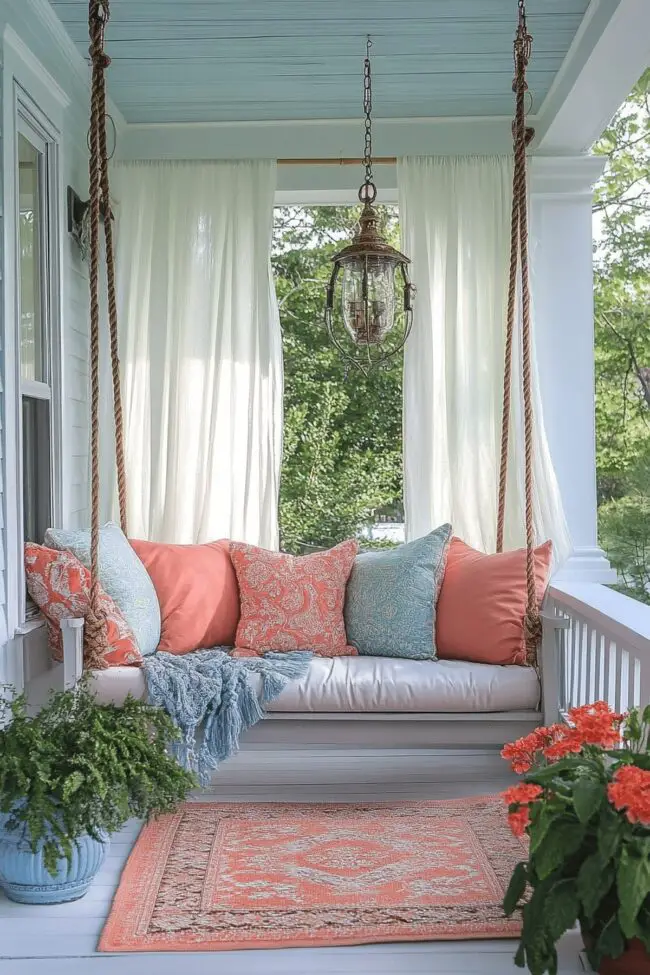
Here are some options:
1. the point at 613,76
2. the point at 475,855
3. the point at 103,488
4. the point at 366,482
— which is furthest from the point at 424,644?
the point at 366,482

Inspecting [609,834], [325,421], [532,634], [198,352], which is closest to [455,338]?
[198,352]

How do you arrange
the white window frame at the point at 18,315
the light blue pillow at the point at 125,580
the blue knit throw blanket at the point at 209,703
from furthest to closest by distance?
1. the light blue pillow at the point at 125,580
2. the white window frame at the point at 18,315
3. the blue knit throw blanket at the point at 209,703

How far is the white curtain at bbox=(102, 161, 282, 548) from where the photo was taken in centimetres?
446

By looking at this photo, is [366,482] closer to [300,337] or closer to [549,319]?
[300,337]

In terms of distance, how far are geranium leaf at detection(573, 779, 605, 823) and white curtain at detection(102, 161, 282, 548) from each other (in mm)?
2559

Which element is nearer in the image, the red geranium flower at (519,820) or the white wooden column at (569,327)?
the red geranium flower at (519,820)

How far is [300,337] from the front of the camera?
7828 millimetres

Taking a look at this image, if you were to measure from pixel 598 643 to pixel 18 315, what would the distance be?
2.15 meters

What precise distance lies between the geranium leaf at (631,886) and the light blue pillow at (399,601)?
5.35ft

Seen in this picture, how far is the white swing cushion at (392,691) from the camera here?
3176 mm

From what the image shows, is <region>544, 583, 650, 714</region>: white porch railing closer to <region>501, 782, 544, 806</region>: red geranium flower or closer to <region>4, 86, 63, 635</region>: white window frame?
<region>501, 782, 544, 806</region>: red geranium flower

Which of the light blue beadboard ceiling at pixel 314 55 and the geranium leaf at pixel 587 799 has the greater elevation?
the light blue beadboard ceiling at pixel 314 55

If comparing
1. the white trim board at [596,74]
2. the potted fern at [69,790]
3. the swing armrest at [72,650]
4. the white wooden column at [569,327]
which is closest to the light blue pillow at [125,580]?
the swing armrest at [72,650]

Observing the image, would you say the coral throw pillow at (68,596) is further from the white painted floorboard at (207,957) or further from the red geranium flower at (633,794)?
the red geranium flower at (633,794)
